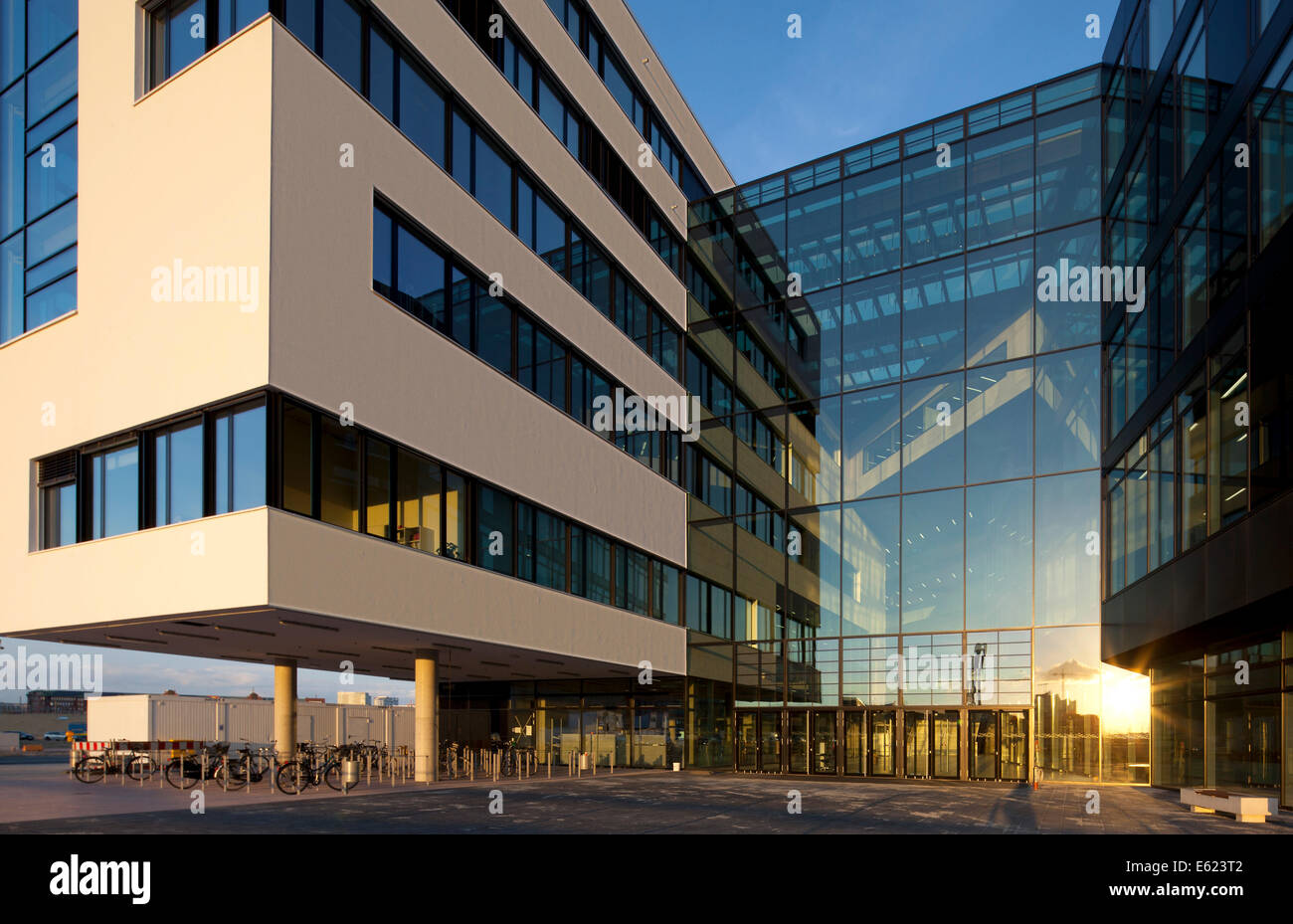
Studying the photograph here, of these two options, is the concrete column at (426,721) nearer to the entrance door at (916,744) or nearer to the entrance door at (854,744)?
the entrance door at (854,744)

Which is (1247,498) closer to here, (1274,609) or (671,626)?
(1274,609)

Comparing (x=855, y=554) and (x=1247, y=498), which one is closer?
(x=1247, y=498)

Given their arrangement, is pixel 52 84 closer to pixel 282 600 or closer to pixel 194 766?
pixel 282 600

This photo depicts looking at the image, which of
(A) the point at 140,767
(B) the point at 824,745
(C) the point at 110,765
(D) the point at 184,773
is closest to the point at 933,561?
(B) the point at 824,745

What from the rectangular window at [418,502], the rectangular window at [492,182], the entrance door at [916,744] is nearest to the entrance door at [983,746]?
the entrance door at [916,744]

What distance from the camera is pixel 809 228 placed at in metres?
33.2

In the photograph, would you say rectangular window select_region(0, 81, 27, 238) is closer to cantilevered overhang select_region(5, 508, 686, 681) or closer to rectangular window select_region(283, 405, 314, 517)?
cantilevered overhang select_region(5, 508, 686, 681)

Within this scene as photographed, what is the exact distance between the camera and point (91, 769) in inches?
1047

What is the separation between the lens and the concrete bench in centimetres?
1773

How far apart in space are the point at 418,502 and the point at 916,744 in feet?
53.5

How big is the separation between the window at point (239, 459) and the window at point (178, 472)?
0.52 meters

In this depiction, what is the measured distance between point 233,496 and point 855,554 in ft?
61.1
